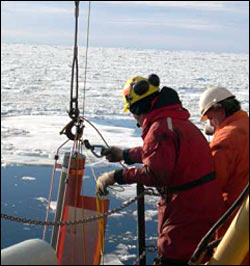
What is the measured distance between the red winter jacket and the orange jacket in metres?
0.13

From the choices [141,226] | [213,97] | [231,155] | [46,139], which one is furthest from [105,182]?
[46,139]

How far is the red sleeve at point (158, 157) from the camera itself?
1.90 m

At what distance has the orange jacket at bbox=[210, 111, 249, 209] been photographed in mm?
2158

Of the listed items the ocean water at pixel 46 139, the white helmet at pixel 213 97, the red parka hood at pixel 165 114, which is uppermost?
the white helmet at pixel 213 97

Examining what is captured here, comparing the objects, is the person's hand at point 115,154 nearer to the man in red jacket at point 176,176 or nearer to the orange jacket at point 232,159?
the man in red jacket at point 176,176

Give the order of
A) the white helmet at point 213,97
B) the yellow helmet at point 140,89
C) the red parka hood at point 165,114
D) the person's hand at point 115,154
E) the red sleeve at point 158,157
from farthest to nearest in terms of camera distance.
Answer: the person's hand at point 115,154 → the white helmet at point 213,97 → the yellow helmet at point 140,89 → the red parka hood at point 165,114 → the red sleeve at point 158,157

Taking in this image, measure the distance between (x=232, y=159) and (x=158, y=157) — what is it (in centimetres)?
44

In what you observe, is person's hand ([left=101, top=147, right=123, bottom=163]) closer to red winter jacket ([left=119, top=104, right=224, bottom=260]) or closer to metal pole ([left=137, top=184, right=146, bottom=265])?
metal pole ([left=137, top=184, right=146, bottom=265])

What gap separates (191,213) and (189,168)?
0.61 ft

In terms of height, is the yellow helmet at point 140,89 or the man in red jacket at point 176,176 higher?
the yellow helmet at point 140,89

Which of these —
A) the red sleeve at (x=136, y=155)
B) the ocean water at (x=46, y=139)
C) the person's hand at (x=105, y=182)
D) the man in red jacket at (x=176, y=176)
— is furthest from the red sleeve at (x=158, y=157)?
the ocean water at (x=46, y=139)

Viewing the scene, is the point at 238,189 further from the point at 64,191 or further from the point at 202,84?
the point at 202,84

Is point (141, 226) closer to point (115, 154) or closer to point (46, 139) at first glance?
point (115, 154)

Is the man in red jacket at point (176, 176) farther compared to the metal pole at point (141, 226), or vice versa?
the metal pole at point (141, 226)
